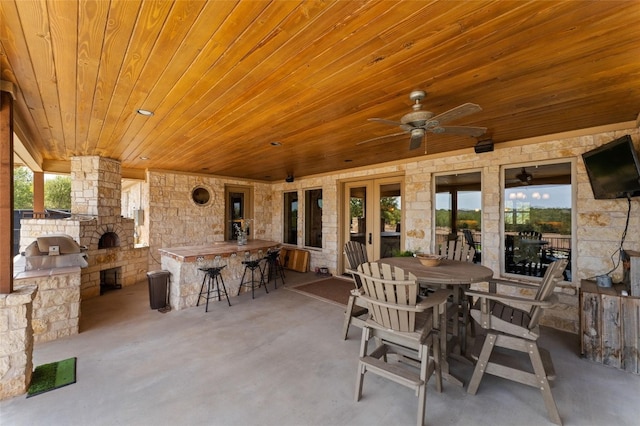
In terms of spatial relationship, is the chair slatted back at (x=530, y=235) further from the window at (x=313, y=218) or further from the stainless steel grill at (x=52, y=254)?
the stainless steel grill at (x=52, y=254)

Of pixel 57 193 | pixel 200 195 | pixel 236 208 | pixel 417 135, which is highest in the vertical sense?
pixel 57 193

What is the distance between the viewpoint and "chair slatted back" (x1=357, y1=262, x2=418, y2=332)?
204cm

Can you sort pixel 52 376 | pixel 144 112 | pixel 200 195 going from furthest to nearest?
1. pixel 200 195
2. pixel 144 112
3. pixel 52 376

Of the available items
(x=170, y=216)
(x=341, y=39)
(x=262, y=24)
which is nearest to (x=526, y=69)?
(x=341, y=39)

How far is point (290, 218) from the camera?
7.80m

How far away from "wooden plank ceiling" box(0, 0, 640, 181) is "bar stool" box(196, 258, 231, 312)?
2.14m

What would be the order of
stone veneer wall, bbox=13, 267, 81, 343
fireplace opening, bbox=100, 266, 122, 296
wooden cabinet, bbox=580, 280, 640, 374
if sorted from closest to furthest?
wooden cabinet, bbox=580, 280, 640, 374 < stone veneer wall, bbox=13, 267, 81, 343 < fireplace opening, bbox=100, 266, 122, 296

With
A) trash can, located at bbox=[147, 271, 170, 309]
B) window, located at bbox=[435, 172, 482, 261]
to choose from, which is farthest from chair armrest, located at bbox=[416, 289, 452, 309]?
trash can, located at bbox=[147, 271, 170, 309]

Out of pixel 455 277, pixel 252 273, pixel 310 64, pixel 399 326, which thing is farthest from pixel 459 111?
pixel 252 273

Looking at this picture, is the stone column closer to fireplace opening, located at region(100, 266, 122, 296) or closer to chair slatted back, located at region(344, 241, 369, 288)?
fireplace opening, located at region(100, 266, 122, 296)

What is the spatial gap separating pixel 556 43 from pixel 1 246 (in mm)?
4472

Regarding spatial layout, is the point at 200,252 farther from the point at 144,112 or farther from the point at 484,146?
the point at 484,146

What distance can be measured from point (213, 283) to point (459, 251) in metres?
4.02

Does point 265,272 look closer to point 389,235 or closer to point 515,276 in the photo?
point 389,235
